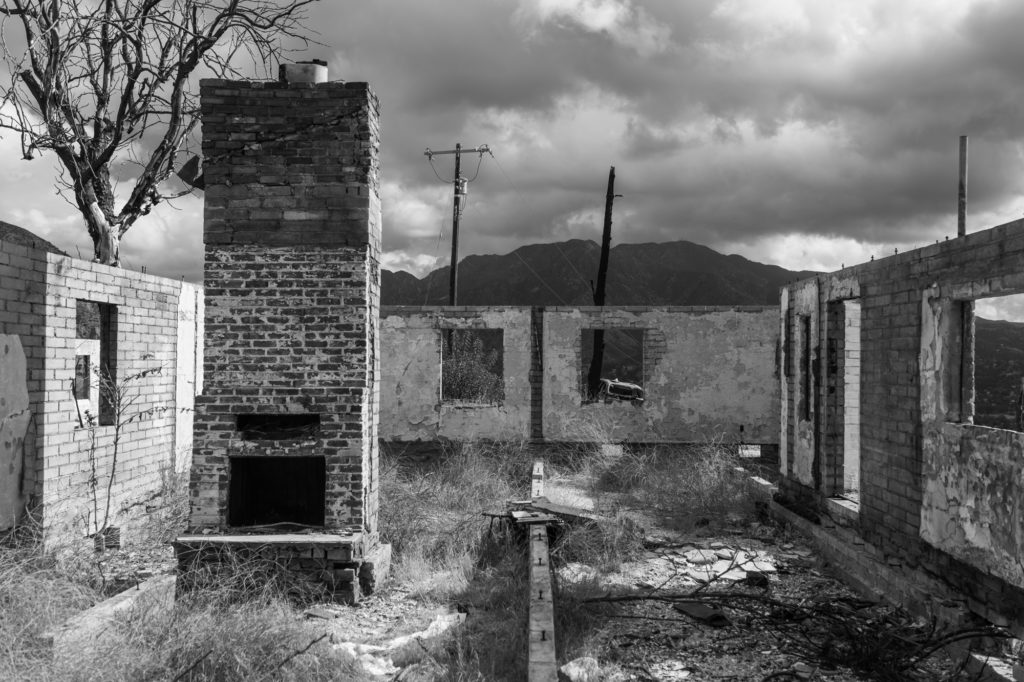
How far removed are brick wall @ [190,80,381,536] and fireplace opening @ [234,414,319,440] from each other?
105 mm

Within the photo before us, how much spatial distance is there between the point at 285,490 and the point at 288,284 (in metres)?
2.15

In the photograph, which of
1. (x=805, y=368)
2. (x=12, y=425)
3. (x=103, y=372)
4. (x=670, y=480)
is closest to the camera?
(x=12, y=425)

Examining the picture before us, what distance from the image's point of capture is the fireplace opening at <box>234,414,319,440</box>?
20.8 ft

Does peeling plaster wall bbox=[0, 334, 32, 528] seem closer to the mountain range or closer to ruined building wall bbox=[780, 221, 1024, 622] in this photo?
ruined building wall bbox=[780, 221, 1024, 622]

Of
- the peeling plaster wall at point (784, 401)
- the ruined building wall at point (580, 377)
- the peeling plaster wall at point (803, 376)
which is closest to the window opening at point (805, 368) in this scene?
the peeling plaster wall at point (803, 376)

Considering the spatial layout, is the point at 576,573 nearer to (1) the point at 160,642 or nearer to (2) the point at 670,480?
(1) the point at 160,642

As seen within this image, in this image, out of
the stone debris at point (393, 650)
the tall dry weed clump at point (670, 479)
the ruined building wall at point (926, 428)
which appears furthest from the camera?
the tall dry weed clump at point (670, 479)

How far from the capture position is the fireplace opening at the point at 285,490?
23.5 feet

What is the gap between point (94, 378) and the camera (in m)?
8.17

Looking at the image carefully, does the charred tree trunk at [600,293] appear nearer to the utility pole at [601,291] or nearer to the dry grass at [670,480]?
the utility pole at [601,291]

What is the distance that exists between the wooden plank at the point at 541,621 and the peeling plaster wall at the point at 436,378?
7346 mm

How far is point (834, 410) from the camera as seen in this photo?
28.6 ft

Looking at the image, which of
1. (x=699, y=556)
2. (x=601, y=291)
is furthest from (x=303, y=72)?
(x=601, y=291)

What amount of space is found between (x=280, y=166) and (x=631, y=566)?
194 inches
